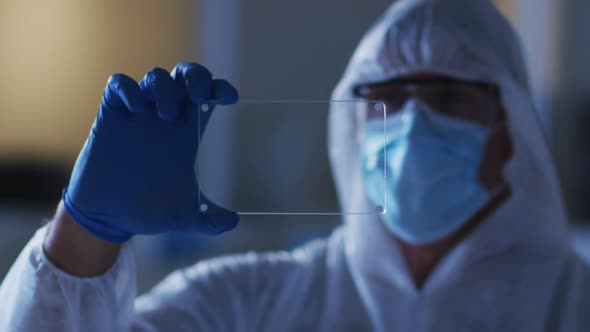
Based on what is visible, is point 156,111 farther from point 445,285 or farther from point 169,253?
point 169,253

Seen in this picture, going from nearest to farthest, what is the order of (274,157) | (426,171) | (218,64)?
(426,171)
(274,157)
(218,64)

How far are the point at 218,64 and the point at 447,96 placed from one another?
1.52 m

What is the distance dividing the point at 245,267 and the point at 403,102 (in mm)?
488

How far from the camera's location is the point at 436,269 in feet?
3.88

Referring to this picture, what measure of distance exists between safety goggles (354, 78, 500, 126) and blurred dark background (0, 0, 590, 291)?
106 cm

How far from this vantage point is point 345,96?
1280 millimetres

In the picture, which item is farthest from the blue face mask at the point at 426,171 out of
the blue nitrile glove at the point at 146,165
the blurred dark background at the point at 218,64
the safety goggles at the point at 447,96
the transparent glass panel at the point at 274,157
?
the blurred dark background at the point at 218,64

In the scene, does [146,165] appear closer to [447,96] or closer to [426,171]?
[426,171]

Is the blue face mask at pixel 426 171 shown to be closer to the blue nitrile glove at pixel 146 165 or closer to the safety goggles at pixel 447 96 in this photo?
the safety goggles at pixel 447 96

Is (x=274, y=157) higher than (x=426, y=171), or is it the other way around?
(x=426, y=171)

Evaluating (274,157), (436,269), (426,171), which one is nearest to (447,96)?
(426,171)

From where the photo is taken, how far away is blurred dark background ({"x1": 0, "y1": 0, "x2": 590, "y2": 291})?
92.0 inches

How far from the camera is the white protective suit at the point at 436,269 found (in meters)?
1.11

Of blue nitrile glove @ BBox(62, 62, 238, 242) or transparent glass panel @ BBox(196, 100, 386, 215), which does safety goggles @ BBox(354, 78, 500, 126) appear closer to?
blue nitrile glove @ BBox(62, 62, 238, 242)
